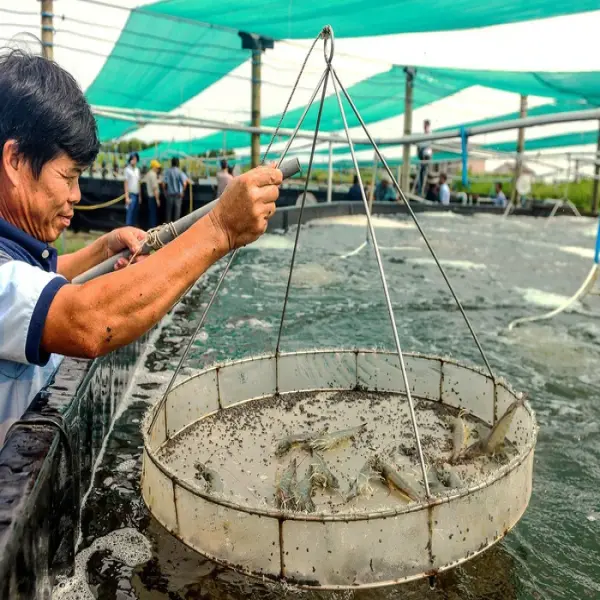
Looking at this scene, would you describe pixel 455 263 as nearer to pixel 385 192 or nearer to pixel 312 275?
pixel 312 275

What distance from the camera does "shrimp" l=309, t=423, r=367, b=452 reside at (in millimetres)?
2584

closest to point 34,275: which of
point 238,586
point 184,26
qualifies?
point 238,586

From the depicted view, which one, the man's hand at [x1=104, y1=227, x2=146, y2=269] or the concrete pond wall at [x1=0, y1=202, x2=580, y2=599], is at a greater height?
the man's hand at [x1=104, y1=227, x2=146, y2=269]

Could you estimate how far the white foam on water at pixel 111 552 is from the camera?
77.8 inches

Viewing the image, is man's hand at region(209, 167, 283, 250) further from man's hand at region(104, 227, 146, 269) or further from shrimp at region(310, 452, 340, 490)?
shrimp at region(310, 452, 340, 490)

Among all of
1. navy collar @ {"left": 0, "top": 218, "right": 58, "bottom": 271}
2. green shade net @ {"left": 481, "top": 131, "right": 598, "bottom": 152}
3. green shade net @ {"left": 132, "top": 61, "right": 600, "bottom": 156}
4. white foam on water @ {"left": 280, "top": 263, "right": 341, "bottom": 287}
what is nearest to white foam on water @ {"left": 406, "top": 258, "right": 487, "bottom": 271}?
white foam on water @ {"left": 280, "top": 263, "right": 341, "bottom": 287}

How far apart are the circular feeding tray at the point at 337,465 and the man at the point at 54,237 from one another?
59 cm

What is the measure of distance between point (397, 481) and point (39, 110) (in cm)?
177

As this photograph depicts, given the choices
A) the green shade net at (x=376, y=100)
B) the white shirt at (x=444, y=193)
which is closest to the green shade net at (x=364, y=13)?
the green shade net at (x=376, y=100)

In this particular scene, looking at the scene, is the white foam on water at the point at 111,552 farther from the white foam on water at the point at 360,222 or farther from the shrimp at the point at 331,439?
the white foam on water at the point at 360,222

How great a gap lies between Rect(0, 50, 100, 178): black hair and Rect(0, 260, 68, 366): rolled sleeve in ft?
1.15

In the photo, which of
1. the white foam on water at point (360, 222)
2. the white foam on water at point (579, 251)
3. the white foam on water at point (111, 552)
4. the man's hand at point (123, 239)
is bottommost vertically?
the white foam on water at point (111, 552)

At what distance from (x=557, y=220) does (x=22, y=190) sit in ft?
55.7

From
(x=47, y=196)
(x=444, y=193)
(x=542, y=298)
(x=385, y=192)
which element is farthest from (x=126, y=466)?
(x=444, y=193)
